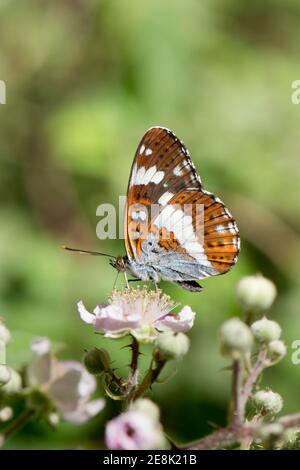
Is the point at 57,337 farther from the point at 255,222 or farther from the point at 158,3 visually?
the point at 158,3

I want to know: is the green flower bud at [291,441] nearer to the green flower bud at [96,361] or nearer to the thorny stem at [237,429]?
the thorny stem at [237,429]

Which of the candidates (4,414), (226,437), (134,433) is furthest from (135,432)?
(4,414)

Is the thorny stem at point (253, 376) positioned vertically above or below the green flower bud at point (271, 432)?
above

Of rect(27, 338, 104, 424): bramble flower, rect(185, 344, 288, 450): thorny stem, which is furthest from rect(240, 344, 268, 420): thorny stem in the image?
rect(27, 338, 104, 424): bramble flower

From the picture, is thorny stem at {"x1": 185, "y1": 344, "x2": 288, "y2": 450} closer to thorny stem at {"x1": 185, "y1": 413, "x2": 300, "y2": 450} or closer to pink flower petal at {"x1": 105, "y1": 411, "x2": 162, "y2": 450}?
thorny stem at {"x1": 185, "y1": 413, "x2": 300, "y2": 450}

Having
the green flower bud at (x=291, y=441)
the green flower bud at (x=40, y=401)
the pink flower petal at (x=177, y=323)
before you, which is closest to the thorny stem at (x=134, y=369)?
the pink flower petal at (x=177, y=323)

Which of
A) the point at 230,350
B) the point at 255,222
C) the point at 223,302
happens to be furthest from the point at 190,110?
the point at 230,350
